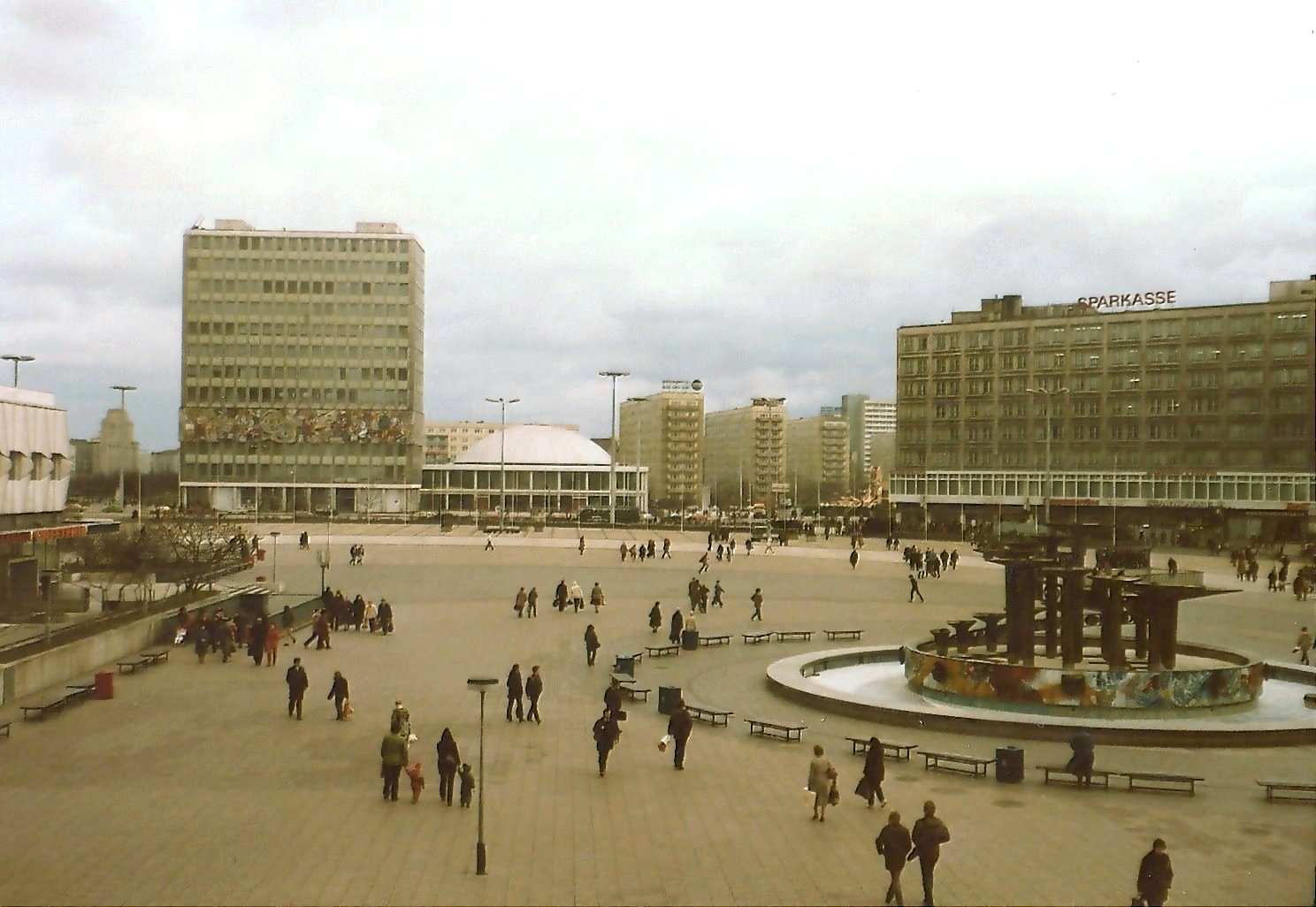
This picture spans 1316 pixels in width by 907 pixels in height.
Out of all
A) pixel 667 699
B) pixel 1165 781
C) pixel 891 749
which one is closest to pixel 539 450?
pixel 667 699

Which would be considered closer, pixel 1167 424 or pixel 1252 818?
pixel 1252 818

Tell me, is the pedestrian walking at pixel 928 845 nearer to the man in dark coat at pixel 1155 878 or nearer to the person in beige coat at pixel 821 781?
the man in dark coat at pixel 1155 878

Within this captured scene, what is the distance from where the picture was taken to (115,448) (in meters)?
118

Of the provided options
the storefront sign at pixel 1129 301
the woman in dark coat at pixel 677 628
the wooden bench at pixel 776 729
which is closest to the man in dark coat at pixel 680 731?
the wooden bench at pixel 776 729

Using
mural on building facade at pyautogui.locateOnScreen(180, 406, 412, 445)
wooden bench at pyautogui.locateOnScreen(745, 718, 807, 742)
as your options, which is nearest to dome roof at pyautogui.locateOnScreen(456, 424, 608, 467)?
mural on building facade at pyautogui.locateOnScreen(180, 406, 412, 445)

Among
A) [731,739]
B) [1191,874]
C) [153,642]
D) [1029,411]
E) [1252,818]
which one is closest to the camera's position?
[1191,874]

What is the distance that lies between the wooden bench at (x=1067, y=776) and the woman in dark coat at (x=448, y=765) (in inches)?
362

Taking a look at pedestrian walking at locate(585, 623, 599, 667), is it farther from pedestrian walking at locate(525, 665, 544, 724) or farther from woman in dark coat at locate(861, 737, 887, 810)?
woman in dark coat at locate(861, 737, 887, 810)

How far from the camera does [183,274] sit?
142m

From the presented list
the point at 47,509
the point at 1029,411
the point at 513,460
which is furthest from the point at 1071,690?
the point at 513,460

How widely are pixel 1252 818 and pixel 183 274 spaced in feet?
476

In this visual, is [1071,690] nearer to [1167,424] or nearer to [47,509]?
[47,509]

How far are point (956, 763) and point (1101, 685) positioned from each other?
567cm

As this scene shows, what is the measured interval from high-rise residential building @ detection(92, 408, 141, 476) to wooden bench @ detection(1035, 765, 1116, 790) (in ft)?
345
